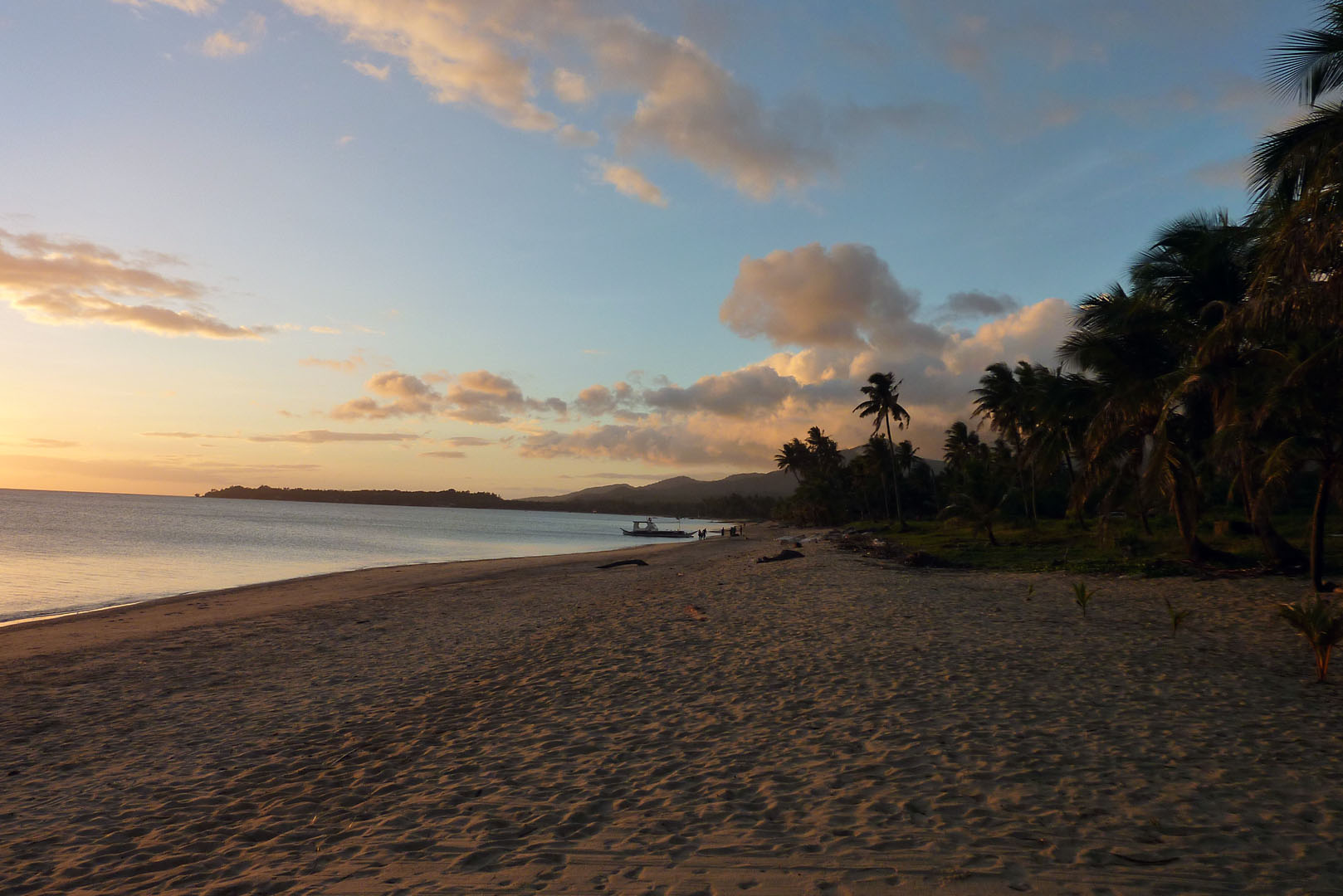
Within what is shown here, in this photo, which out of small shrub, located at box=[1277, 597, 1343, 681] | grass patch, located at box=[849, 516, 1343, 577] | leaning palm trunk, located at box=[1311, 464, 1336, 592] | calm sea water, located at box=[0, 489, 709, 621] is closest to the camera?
small shrub, located at box=[1277, 597, 1343, 681]

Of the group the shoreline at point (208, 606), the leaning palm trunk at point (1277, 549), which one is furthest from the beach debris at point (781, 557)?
the leaning palm trunk at point (1277, 549)

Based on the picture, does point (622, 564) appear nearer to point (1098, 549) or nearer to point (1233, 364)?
point (1098, 549)

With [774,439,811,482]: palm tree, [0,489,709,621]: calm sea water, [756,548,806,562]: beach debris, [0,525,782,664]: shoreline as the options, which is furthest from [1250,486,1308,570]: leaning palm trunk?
[774,439,811,482]: palm tree

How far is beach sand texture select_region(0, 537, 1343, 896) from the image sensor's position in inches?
176

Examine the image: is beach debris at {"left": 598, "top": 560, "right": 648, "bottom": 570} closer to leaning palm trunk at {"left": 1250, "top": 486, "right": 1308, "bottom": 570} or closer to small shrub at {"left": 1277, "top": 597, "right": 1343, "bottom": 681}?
leaning palm trunk at {"left": 1250, "top": 486, "right": 1308, "bottom": 570}

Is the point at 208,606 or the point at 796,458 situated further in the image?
the point at 796,458

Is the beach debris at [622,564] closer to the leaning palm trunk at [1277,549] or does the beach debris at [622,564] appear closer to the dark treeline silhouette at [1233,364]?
the dark treeline silhouette at [1233,364]

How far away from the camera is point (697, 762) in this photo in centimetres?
624

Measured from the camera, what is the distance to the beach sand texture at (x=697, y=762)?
4.47 metres

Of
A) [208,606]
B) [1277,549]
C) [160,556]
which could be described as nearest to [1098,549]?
[1277,549]

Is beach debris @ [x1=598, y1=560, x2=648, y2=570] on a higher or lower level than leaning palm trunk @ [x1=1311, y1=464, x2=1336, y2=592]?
lower

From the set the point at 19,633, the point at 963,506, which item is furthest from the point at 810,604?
the point at 963,506

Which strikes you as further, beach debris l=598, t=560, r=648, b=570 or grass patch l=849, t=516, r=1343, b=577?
beach debris l=598, t=560, r=648, b=570

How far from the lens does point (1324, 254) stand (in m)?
9.22
